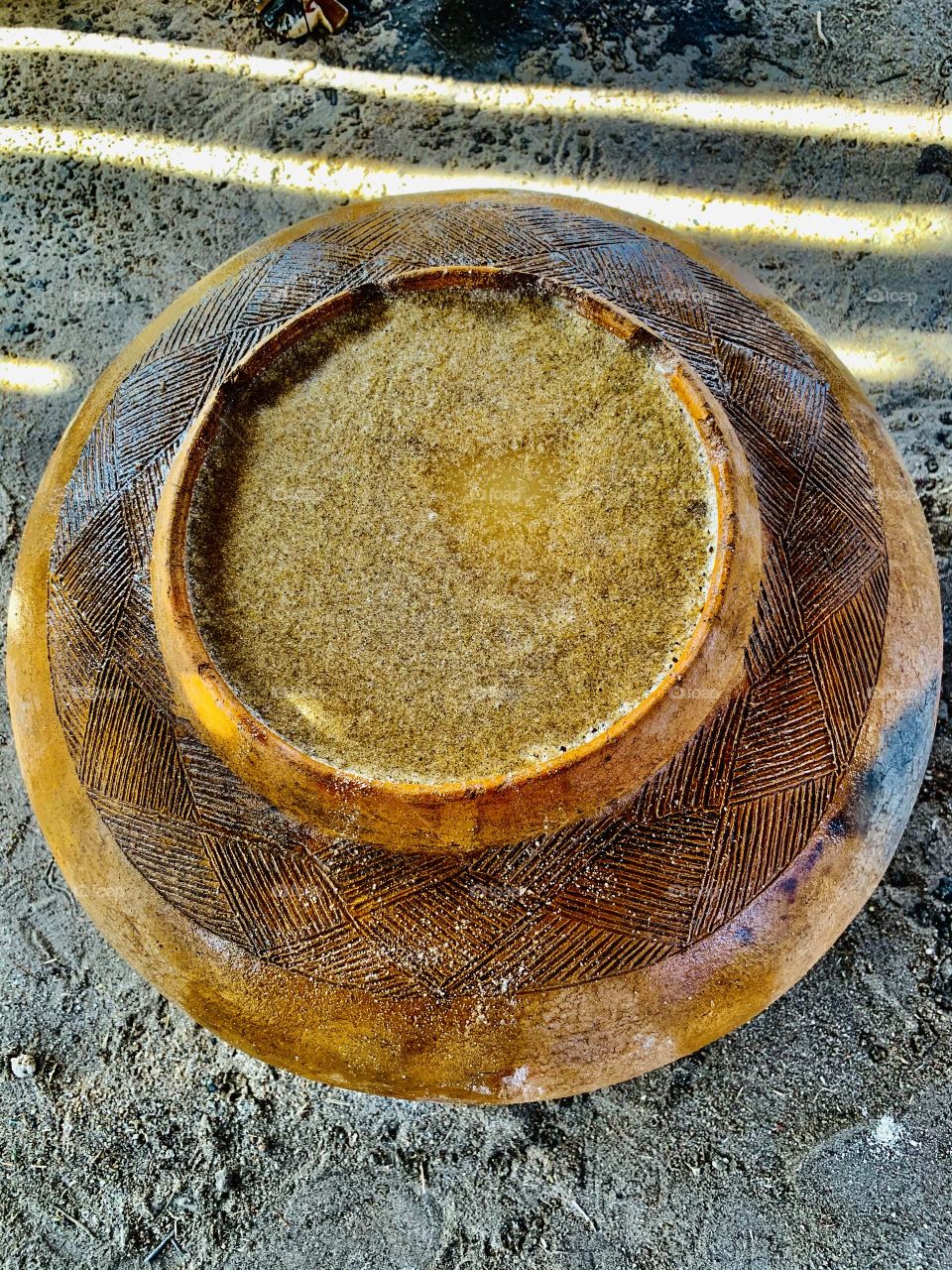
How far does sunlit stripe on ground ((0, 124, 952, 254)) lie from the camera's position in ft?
10.1

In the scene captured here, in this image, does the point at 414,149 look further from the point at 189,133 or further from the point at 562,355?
the point at 562,355

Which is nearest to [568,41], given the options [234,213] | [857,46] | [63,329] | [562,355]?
[857,46]

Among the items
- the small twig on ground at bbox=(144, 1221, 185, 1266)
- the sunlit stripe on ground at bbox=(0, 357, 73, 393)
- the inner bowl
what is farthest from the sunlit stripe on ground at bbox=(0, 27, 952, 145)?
the small twig on ground at bbox=(144, 1221, 185, 1266)

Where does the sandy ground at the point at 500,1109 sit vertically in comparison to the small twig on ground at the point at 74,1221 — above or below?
above

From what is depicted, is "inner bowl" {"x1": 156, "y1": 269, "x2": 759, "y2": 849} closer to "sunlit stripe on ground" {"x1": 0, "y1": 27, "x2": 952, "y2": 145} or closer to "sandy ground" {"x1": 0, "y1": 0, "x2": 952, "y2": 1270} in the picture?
"sandy ground" {"x1": 0, "y1": 0, "x2": 952, "y2": 1270}

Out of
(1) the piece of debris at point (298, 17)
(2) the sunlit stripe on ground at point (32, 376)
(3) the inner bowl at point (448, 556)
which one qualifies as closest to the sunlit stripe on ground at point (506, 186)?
(1) the piece of debris at point (298, 17)

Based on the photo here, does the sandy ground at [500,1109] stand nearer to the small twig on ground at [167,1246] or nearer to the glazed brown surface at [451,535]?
the small twig on ground at [167,1246]

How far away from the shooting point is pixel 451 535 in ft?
4.97

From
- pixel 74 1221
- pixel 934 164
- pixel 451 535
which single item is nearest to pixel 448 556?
pixel 451 535

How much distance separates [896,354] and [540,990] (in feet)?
7.67

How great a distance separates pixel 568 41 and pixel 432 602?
2.57m

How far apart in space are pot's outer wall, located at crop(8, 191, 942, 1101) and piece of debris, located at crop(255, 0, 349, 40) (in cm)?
220

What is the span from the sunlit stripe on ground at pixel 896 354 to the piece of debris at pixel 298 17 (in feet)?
6.33

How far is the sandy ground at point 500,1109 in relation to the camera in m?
2.56
